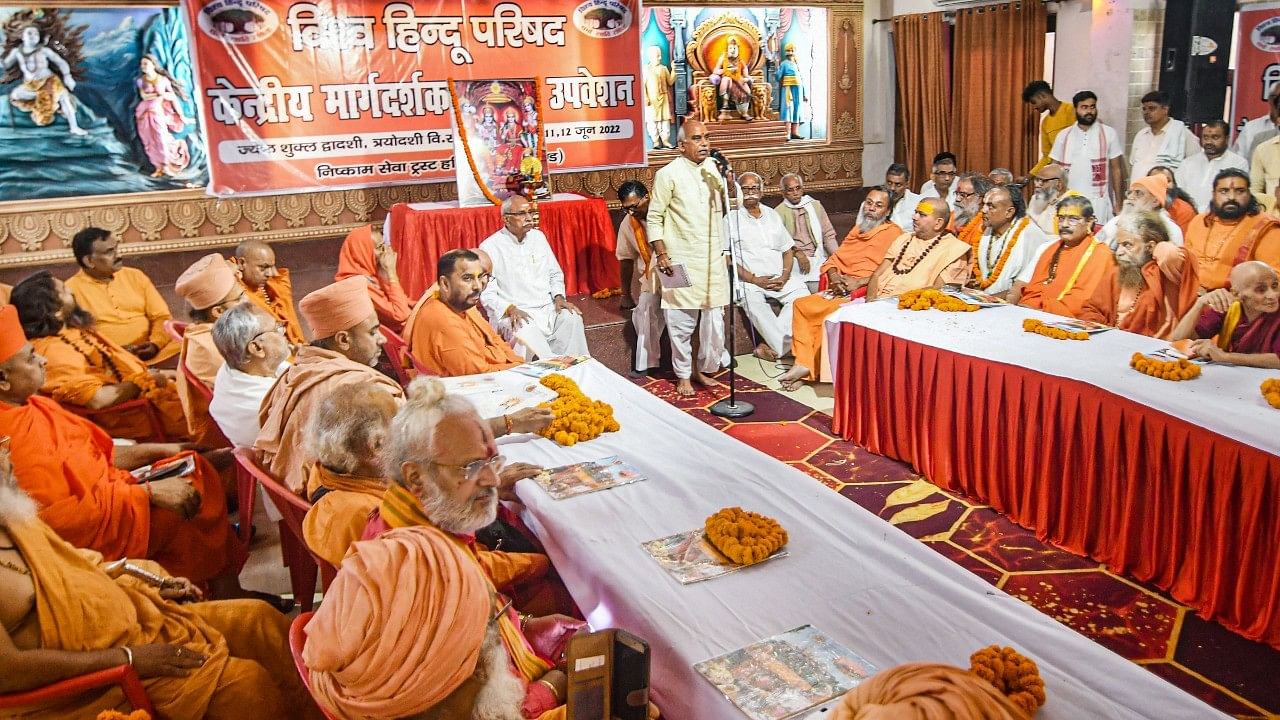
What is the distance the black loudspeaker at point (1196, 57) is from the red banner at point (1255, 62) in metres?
0.14

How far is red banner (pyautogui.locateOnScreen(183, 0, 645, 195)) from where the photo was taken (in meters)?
7.65

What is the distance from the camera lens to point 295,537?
3197mm

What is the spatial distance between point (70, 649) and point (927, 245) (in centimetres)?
501

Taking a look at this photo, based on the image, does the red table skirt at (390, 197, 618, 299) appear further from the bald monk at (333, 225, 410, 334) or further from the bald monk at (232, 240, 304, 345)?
the bald monk at (232, 240, 304, 345)

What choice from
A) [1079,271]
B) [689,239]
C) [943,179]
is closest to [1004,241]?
[1079,271]

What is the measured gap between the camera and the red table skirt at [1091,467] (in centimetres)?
312

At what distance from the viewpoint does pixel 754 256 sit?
22.3 feet

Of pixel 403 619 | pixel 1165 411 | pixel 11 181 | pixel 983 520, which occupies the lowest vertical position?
pixel 983 520

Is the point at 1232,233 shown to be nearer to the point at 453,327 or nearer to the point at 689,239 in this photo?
the point at 689,239

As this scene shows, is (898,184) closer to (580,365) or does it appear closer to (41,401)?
(580,365)

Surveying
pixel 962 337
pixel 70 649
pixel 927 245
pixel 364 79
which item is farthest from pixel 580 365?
pixel 364 79

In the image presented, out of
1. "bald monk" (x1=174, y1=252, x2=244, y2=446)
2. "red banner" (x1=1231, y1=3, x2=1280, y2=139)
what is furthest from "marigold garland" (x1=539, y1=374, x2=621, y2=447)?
"red banner" (x1=1231, y1=3, x2=1280, y2=139)

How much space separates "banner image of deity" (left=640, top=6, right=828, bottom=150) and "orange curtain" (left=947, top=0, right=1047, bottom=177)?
4.89ft

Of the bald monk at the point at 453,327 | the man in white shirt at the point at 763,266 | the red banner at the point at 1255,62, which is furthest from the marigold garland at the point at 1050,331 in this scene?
the red banner at the point at 1255,62
